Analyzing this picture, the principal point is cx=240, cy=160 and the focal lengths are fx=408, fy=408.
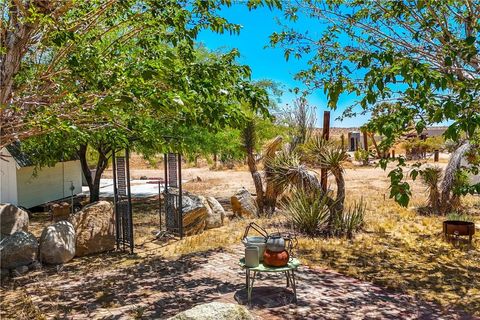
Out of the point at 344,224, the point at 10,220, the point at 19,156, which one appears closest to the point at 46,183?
the point at 19,156

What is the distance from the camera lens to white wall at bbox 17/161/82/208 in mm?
16609

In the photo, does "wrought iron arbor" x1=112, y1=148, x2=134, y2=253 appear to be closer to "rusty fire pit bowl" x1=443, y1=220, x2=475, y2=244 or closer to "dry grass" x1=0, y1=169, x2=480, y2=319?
"dry grass" x1=0, y1=169, x2=480, y2=319

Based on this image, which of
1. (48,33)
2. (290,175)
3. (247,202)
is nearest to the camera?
(48,33)

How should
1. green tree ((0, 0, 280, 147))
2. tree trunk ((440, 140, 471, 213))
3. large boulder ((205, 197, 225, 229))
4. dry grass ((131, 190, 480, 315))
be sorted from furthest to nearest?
tree trunk ((440, 140, 471, 213)) → large boulder ((205, 197, 225, 229)) → dry grass ((131, 190, 480, 315)) → green tree ((0, 0, 280, 147))

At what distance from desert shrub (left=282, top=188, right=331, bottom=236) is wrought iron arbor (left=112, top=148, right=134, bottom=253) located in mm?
4241

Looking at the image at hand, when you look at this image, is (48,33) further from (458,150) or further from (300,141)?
(458,150)

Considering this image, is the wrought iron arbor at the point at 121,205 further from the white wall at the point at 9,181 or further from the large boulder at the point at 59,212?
the white wall at the point at 9,181

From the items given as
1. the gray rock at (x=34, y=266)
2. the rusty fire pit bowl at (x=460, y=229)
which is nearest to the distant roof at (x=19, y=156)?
the gray rock at (x=34, y=266)

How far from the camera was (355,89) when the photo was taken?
6754 millimetres

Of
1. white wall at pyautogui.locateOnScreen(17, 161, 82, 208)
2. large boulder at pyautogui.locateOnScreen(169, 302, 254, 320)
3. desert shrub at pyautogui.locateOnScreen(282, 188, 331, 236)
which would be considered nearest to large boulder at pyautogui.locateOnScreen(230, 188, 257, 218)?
desert shrub at pyautogui.locateOnScreen(282, 188, 331, 236)

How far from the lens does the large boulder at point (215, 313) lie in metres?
4.04

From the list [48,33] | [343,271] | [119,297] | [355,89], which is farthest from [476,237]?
[48,33]

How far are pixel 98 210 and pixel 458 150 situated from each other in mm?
10741

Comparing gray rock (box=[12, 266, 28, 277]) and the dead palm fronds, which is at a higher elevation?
the dead palm fronds
